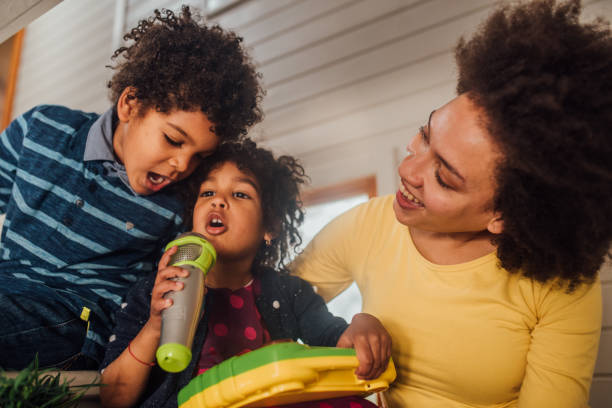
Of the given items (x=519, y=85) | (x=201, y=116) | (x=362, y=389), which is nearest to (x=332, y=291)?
(x=362, y=389)

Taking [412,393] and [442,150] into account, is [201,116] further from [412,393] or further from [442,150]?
[412,393]

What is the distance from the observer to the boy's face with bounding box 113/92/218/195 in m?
1.05

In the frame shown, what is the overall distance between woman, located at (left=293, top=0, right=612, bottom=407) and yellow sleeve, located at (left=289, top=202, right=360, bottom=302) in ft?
0.50

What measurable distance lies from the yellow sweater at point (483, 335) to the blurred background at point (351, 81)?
472 millimetres

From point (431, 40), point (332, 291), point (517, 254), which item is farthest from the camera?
point (431, 40)

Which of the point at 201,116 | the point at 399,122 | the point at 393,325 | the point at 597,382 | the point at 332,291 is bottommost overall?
the point at 597,382

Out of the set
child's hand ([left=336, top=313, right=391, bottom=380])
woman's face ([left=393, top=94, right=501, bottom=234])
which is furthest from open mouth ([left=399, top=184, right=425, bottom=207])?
child's hand ([left=336, top=313, right=391, bottom=380])

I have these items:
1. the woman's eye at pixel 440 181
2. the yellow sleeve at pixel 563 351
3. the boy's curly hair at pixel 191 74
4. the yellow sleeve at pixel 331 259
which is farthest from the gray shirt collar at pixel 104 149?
the yellow sleeve at pixel 563 351

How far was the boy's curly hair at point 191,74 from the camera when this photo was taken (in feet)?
3.60

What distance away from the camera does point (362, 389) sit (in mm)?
772

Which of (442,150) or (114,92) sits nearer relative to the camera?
(442,150)

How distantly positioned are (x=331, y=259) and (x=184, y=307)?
525mm

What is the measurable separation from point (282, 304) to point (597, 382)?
0.90 meters

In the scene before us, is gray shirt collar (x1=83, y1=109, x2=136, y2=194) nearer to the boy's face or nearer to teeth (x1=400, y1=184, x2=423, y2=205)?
the boy's face
